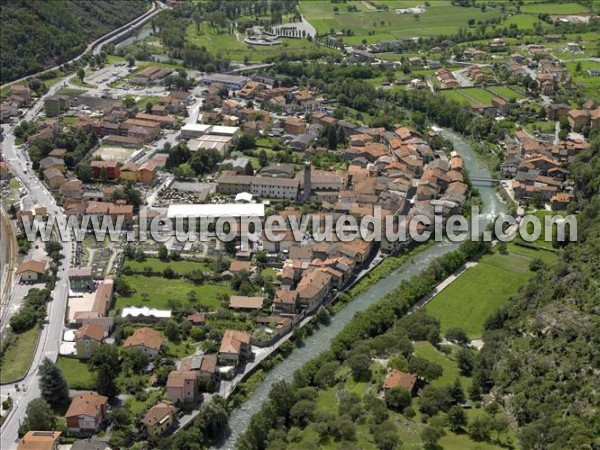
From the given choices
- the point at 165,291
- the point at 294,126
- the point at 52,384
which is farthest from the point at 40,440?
the point at 294,126

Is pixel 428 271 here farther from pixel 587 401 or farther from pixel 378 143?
pixel 378 143

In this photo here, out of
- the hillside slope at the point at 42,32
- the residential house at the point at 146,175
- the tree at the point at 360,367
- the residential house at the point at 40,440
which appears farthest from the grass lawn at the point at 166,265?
the hillside slope at the point at 42,32

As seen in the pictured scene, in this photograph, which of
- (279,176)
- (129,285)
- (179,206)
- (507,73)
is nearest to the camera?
(129,285)

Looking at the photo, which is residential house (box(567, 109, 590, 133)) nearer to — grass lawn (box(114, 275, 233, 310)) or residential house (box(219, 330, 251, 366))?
grass lawn (box(114, 275, 233, 310))

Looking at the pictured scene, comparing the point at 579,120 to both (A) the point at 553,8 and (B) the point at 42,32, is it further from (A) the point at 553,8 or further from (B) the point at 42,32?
(B) the point at 42,32

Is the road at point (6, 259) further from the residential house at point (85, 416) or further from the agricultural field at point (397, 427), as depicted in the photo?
the agricultural field at point (397, 427)

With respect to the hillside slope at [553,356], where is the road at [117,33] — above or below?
above

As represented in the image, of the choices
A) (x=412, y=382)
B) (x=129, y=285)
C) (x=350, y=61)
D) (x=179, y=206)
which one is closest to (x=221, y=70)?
(x=350, y=61)
